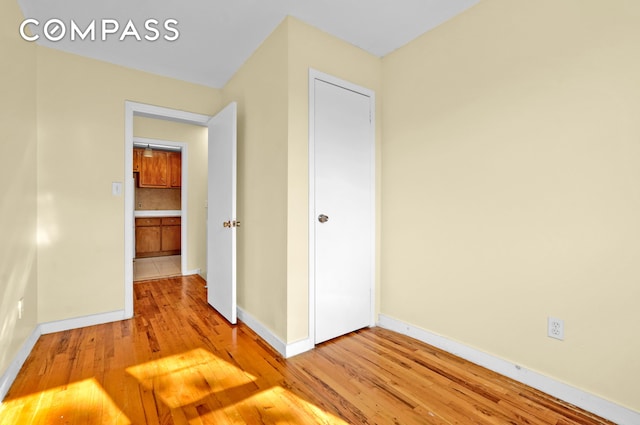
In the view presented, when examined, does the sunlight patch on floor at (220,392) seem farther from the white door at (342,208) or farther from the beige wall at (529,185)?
the beige wall at (529,185)

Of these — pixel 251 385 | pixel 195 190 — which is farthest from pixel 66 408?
pixel 195 190

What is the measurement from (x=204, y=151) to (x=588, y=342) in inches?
187

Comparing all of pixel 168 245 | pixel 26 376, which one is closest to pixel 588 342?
pixel 26 376

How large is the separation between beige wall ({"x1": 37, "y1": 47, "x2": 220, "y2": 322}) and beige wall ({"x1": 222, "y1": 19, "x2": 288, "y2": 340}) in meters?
1.16

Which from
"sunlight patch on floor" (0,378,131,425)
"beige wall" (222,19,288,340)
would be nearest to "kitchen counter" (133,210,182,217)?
"beige wall" (222,19,288,340)

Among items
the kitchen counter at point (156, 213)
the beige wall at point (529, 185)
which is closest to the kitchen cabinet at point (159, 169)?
the kitchen counter at point (156, 213)

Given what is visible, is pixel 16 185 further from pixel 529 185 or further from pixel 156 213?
pixel 156 213

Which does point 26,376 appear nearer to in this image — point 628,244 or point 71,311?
point 71,311

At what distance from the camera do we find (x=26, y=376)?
1885 mm

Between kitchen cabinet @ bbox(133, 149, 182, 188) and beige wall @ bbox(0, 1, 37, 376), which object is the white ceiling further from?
kitchen cabinet @ bbox(133, 149, 182, 188)

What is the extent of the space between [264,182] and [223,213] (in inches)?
26.5

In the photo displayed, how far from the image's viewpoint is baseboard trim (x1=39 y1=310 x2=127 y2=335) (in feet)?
8.41

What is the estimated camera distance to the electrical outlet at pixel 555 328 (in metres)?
1.67

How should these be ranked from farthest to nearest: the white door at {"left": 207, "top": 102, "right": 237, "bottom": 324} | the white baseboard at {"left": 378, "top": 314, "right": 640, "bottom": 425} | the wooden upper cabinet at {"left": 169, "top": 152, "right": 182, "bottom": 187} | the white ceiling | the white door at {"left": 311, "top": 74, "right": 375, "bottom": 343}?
the wooden upper cabinet at {"left": 169, "top": 152, "right": 182, "bottom": 187} → the white door at {"left": 207, "top": 102, "right": 237, "bottom": 324} → the white door at {"left": 311, "top": 74, "right": 375, "bottom": 343} → the white ceiling → the white baseboard at {"left": 378, "top": 314, "right": 640, "bottom": 425}
